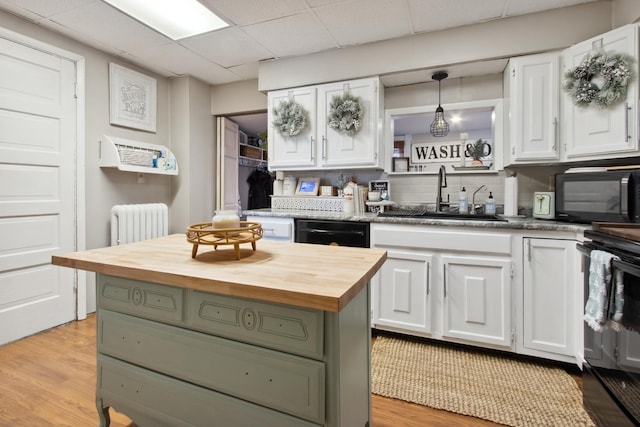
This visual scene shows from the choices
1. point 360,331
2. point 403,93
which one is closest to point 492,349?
point 360,331

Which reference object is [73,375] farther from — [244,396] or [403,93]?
[403,93]

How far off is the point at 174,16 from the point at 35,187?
5.80ft

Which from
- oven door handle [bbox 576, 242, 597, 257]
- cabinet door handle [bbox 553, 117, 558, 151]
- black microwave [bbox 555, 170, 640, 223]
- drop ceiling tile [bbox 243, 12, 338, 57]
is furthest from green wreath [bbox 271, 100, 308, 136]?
oven door handle [bbox 576, 242, 597, 257]

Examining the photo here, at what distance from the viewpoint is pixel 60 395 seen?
1.76 m

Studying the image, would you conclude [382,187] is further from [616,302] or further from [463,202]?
[616,302]

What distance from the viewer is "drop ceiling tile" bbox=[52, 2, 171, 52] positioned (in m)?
2.34

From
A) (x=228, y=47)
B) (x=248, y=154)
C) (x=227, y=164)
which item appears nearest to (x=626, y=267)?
(x=228, y=47)

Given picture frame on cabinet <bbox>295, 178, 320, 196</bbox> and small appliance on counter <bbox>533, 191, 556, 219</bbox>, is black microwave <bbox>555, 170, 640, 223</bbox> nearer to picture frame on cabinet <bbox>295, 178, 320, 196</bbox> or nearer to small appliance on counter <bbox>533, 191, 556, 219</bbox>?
small appliance on counter <bbox>533, 191, 556, 219</bbox>

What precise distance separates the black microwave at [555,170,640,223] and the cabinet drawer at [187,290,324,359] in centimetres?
194

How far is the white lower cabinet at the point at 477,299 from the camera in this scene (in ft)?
6.94

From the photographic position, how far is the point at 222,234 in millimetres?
1189

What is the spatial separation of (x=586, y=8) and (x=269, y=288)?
2921 millimetres

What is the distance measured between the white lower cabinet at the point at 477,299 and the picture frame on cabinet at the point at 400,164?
1.08 meters

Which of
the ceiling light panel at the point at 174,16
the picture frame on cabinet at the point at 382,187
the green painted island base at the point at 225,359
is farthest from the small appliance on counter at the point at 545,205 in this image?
the ceiling light panel at the point at 174,16
